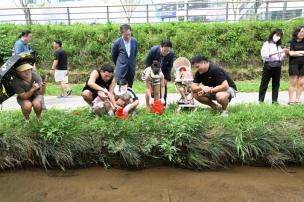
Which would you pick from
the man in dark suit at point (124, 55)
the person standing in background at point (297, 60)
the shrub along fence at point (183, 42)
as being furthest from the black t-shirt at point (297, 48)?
the shrub along fence at point (183, 42)

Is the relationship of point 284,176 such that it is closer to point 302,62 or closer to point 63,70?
point 302,62

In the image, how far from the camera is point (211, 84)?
6.45 m

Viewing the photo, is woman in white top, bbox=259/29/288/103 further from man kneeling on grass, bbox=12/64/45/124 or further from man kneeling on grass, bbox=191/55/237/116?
man kneeling on grass, bbox=12/64/45/124

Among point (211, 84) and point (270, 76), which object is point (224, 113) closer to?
point (211, 84)

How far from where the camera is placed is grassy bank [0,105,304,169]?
542cm

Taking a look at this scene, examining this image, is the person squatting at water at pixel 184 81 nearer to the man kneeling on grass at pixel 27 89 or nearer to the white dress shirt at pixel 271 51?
the white dress shirt at pixel 271 51

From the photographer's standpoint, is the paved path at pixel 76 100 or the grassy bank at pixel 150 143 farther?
the paved path at pixel 76 100

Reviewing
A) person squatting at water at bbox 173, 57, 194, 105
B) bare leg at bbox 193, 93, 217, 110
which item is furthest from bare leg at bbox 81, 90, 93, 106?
bare leg at bbox 193, 93, 217, 110

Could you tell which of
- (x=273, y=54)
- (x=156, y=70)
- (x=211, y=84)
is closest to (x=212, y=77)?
(x=211, y=84)

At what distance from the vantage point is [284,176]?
5438mm

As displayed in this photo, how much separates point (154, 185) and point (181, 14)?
564 inches

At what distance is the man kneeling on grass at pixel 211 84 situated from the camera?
6.21 metres

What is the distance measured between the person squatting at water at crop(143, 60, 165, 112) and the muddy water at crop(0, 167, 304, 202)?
1574mm

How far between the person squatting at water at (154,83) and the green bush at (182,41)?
6.92m
